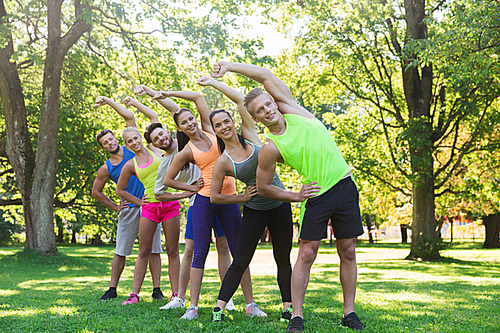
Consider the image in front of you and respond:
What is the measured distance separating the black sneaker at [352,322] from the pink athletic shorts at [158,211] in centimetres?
254

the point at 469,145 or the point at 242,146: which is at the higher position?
the point at 469,145

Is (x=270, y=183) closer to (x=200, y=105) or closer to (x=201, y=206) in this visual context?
(x=201, y=206)

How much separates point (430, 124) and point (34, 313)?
14.7 m

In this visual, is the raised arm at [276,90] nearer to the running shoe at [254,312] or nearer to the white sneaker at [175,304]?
the running shoe at [254,312]

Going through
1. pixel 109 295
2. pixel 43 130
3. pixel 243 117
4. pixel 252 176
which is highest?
pixel 43 130

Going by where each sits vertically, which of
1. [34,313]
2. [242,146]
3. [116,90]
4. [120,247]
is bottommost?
[34,313]

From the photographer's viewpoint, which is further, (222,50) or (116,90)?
(116,90)

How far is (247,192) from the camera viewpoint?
421 cm

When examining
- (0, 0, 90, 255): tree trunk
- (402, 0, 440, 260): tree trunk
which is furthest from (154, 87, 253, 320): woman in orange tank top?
(402, 0, 440, 260): tree trunk

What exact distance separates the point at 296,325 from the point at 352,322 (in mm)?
549

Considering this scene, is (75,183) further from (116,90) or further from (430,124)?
(430,124)

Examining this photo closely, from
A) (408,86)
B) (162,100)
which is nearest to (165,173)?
(162,100)

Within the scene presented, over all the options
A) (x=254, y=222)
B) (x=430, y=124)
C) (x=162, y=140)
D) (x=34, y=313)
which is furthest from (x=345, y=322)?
(x=430, y=124)

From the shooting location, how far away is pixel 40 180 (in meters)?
13.2
